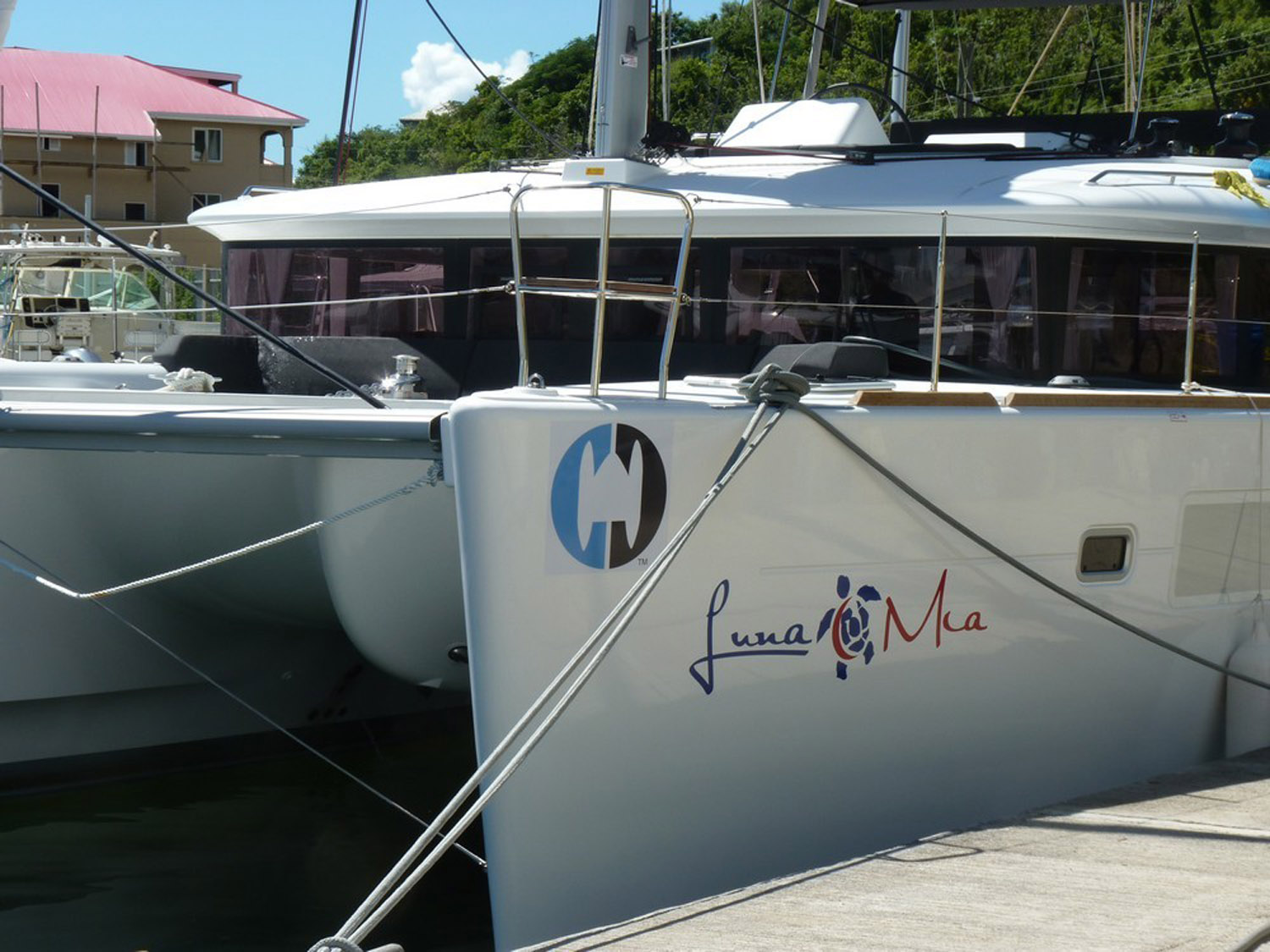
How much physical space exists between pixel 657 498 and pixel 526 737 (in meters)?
0.70

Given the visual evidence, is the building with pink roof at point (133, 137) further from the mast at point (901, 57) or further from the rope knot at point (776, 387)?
the rope knot at point (776, 387)

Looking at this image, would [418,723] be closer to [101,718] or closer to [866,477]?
[101,718]

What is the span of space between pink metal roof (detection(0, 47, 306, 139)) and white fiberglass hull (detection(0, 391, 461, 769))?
32.1 meters

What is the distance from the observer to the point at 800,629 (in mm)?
4387

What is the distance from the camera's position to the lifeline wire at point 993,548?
439 centimetres

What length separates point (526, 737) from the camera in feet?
13.3

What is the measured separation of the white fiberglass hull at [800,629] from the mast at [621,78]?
235cm

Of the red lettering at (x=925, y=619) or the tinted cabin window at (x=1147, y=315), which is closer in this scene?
the red lettering at (x=925, y=619)

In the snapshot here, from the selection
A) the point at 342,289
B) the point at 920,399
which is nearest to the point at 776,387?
the point at 920,399

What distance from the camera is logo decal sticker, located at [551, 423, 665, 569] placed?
4.01 m

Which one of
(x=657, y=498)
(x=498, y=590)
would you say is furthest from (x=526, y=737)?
(x=657, y=498)

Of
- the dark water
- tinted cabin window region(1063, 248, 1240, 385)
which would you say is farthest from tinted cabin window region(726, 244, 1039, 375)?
the dark water

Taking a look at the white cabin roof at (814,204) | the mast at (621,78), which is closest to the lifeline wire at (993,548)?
the white cabin roof at (814,204)

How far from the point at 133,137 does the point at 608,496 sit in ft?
119
